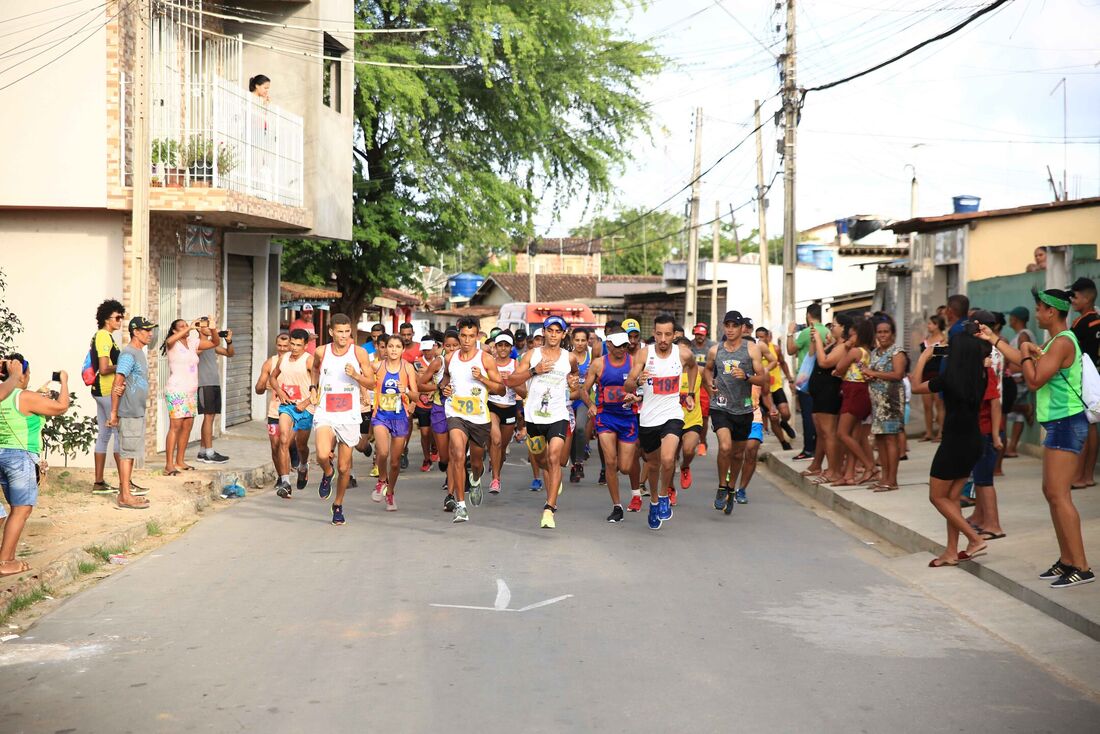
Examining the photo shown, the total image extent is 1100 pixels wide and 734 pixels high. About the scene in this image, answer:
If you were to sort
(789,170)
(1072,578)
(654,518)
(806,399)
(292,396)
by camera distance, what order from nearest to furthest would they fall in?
(1072,578) < (654,518) < (292,396) < (806,399) < (789,170)

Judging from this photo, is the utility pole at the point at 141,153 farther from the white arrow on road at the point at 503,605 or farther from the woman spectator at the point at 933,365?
the woman spectator at the point at 933,365

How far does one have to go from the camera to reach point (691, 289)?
3947 cm

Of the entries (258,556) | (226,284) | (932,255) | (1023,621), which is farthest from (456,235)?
(1023,621)

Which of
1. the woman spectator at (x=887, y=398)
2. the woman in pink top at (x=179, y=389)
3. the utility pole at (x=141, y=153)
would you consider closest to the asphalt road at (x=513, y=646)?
the woman spectator at (x=887, y=398)

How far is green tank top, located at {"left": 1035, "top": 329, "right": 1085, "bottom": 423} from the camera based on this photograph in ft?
28.3

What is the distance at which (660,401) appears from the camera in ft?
39.8

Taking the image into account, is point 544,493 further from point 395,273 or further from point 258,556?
point 395,273

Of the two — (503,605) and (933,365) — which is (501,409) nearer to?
(933,365)

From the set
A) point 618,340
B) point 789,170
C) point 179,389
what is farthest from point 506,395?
point 789,170

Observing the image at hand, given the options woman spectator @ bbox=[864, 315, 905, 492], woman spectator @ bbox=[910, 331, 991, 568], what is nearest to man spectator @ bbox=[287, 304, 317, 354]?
woman spectator @ bbox=[864, 315, 905, 492]

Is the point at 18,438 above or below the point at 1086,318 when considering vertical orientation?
below

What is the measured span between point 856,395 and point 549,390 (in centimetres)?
394

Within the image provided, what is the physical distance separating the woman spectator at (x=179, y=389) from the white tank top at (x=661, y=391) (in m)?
5.68

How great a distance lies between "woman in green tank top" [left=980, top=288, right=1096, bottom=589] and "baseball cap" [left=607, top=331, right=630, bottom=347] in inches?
170
